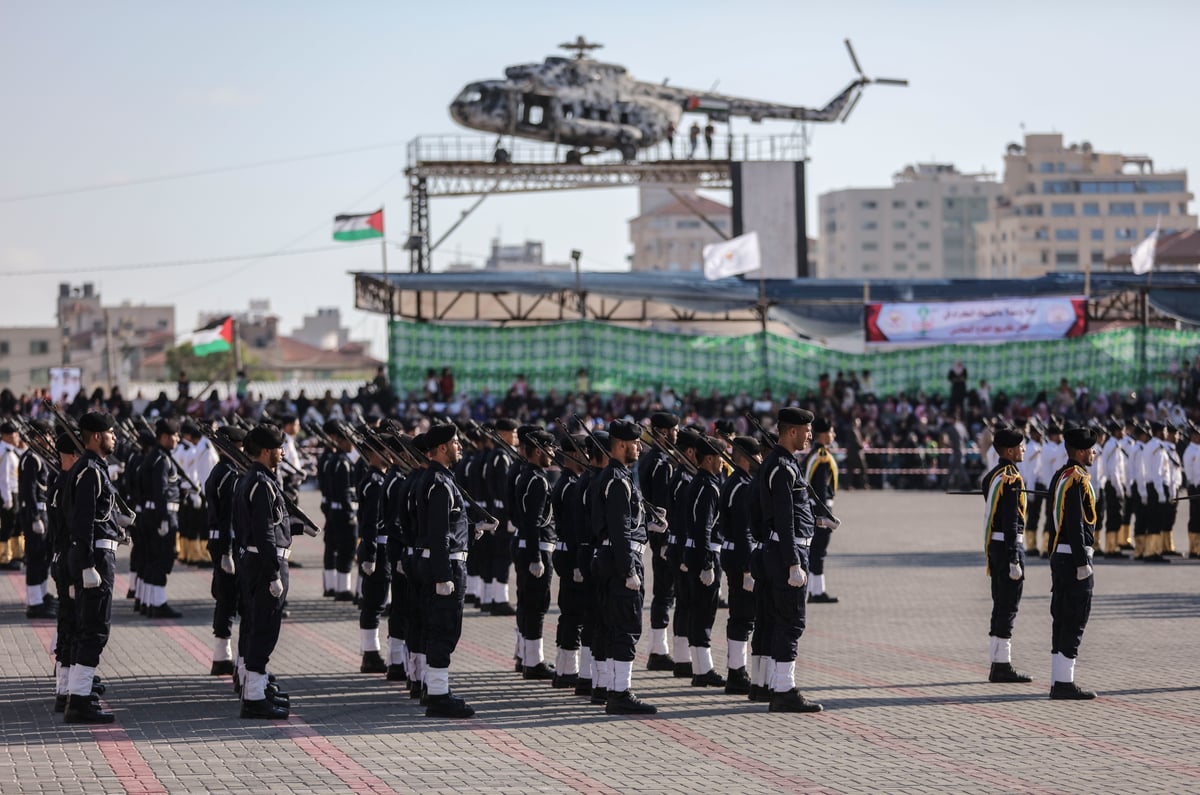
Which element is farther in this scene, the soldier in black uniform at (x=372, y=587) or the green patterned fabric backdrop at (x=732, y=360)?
the green patterned fabric backdrop at (x=732, y=360)

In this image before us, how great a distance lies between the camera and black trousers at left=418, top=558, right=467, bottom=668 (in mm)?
12352

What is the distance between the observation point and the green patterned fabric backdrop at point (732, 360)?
40.1 meters

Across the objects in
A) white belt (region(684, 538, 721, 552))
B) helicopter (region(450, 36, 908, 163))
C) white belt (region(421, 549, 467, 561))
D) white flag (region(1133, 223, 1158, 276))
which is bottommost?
white belt (region(684, 538, 721, 552))

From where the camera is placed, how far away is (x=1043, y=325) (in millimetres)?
41094

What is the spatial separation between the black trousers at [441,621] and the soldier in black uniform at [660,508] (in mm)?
2478

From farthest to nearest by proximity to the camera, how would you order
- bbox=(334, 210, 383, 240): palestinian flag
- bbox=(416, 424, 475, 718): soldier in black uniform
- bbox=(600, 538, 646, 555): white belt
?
bbox=(334, 210, 383, 240): palestinian flag, bbox=(600, 538, 646, 555): white belt, bbox=(416, 424, 475, 718): soldier in black uniform

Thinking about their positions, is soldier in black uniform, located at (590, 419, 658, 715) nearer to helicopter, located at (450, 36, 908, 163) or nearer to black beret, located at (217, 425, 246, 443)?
black beret, located at (217, 425, 246, 443)

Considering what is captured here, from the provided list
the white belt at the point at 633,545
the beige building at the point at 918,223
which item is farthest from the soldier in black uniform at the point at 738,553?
the beige building at the point at 918,223

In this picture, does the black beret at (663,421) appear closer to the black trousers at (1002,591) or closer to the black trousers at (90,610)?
Result: the black trousers at (1002,591)

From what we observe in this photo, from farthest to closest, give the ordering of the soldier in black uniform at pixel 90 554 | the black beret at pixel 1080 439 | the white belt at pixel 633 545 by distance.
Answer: the black beret at pixel 1080 439
the white belt at pixel 633 545
the soldier in black uniform at pixel 90 554

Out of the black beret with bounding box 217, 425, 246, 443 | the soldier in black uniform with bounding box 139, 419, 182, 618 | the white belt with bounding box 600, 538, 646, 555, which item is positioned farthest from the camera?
the soldier in black uniform with bounding box 139, 419, 182, 618

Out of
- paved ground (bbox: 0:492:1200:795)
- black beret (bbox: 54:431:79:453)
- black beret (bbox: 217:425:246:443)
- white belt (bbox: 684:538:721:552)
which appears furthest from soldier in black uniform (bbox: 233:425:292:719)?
white belt (bbox: 684:538:721:552)

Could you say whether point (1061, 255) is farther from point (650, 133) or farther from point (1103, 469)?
point (1103, 469)

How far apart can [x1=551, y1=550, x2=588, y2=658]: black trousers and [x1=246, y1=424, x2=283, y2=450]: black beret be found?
2508mm
